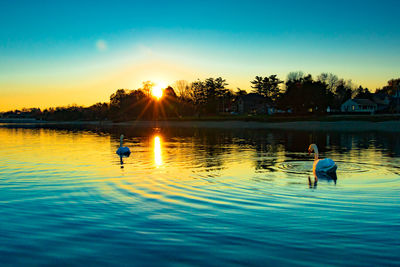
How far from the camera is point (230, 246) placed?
7.88 meters

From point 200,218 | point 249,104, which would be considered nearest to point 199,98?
point 249,104

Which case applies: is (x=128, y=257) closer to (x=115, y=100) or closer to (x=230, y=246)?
(x=230, y=246)

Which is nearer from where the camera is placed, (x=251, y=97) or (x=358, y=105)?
(x=358, y=105)

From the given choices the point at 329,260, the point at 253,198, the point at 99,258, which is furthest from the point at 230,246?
the point at 253,198

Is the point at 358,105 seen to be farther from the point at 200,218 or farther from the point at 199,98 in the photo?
the point at 200,218

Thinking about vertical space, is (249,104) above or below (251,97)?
below

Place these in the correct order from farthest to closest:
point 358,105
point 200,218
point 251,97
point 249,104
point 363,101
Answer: point 251,97
point 249,104
point 363,101
point 358,105
point 200,218

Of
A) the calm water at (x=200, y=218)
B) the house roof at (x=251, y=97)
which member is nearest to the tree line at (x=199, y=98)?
the house roof at (x=251, y=97)

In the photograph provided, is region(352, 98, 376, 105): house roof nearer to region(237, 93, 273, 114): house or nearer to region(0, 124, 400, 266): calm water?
region(237, 93, 273, 114): house

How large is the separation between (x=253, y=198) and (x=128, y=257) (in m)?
6.48

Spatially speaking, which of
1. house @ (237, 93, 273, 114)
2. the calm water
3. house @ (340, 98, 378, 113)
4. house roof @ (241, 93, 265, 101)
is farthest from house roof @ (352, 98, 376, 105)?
the calm water

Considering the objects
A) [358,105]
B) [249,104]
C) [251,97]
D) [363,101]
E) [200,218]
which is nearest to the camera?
[200,218]

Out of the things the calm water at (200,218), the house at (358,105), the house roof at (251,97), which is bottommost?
the calm water at (200,218)

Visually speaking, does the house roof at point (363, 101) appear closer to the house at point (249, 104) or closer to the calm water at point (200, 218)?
the house at point (249, 104)
